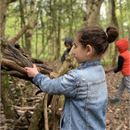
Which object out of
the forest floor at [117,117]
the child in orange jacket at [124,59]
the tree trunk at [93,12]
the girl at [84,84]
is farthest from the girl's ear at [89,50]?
the tree trunk at [93,12]

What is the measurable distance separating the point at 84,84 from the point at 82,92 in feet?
0.19

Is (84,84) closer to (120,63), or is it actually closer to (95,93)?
(95,93)

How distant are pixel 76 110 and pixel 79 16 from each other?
1993 centimetres

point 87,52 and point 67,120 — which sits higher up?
point 87,52

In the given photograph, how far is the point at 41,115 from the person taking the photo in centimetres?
383

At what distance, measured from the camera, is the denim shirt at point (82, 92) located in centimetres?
265

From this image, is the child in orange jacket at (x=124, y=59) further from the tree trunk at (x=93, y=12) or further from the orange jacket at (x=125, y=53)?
the tree trunk at (x=93, y=12)

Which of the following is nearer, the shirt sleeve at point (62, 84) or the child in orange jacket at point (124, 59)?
the shirt sleeve at point (62, 84)

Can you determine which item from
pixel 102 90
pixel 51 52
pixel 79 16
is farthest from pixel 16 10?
pixel 102 90

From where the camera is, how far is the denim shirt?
2.65 meters

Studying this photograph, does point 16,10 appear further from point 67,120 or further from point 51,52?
point 67,120

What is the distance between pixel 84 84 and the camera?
267 cm

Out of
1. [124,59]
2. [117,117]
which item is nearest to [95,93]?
[117,117]

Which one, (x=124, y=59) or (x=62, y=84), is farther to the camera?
(x=124, y=59)
